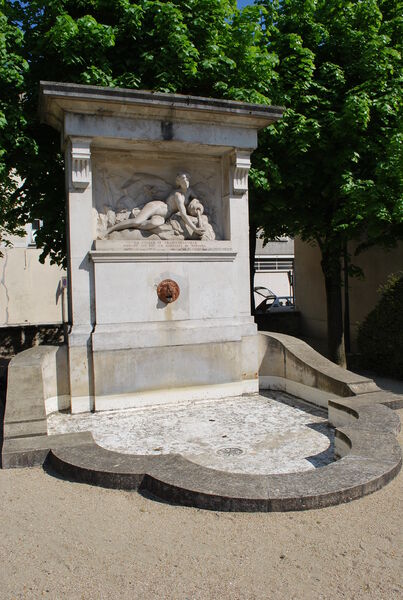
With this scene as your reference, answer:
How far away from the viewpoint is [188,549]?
3.30 m

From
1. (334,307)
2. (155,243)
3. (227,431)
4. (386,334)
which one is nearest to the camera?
(227,431)

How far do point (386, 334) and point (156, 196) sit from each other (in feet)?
18.9

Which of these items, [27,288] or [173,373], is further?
[27,288]

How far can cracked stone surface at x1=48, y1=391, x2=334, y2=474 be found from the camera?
5035 millimetres

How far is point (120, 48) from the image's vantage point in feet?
28.6

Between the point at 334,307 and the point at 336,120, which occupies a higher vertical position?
the point at 336,120

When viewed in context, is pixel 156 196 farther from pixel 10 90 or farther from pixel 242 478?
pixel 242 478

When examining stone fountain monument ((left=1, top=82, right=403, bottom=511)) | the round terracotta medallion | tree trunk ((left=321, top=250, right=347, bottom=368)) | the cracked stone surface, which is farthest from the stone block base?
tree trunk ((left=321, top=250, right=347, bottom=368))

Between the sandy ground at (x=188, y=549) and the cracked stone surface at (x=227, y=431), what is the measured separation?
1118mm

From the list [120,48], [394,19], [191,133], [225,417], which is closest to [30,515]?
[225,417]

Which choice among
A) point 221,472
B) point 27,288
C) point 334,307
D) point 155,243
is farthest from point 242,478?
point 27,288

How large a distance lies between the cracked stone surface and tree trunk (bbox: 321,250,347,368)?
416cm

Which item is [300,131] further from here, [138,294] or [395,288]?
[138,294]

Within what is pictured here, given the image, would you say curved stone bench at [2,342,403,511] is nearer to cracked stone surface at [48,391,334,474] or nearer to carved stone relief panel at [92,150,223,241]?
cracked stone surface at [48,391,334,474]
